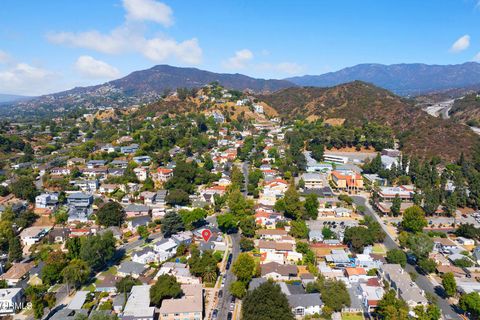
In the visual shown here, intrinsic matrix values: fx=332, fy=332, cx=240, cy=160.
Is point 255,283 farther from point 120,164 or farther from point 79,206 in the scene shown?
point 120,164

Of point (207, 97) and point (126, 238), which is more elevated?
point (207, 97)

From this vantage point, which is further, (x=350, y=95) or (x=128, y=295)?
(x=350, y=95)

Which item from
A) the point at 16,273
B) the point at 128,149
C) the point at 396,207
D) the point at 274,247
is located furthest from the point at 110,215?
the point at 396,207

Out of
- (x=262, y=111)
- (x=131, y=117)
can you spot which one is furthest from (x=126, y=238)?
(x=262, y=111)

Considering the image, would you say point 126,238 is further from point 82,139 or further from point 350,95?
point 350,95

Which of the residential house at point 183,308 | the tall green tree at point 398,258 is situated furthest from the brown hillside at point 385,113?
the residential house at point 183,308

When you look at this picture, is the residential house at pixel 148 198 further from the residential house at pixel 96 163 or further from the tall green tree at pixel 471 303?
the tall green tree at pixel 471 303
